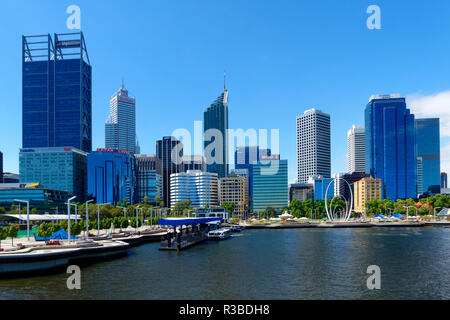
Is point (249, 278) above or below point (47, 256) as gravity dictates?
below

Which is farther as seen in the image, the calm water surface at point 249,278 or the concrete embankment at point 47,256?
the concrete embankment at point 47,256

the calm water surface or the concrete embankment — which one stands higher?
the concrete embankment

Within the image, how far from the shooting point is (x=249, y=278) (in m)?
46.8

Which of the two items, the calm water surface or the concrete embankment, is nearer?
the calm water surface

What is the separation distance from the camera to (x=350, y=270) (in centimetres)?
5228

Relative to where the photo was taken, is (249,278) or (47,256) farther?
(47,256)

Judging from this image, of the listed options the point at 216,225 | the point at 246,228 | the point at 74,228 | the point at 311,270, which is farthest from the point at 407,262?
the point at 246,228

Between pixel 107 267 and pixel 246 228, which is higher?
pixel 107 267

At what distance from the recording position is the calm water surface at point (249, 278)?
3888cm

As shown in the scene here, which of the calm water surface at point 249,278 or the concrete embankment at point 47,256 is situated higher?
the concrete embankment at point 47,256

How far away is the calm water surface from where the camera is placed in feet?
128
